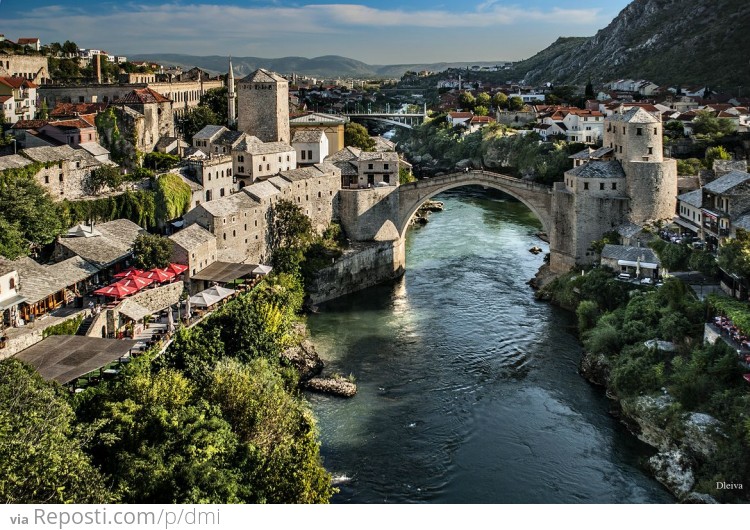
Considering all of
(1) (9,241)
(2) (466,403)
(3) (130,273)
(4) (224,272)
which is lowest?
(2) (466,403)

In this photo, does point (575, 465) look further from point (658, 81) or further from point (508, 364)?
point (658, 81)

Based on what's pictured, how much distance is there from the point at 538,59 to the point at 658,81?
1482 inches

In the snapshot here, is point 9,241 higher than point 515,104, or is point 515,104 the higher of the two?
point 515,104

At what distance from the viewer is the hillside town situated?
12305 mm

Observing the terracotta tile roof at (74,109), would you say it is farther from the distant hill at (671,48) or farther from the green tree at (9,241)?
the distant hill at (671,48)

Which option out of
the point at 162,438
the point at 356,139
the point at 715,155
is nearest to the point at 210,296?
the point at 162,438

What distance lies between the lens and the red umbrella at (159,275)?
45.8 ft

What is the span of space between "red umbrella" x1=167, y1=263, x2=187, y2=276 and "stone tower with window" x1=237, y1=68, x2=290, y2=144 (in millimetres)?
9544

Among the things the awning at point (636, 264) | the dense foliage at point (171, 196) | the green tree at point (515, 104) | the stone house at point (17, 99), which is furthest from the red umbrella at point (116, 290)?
the green tree at point (515, 104)

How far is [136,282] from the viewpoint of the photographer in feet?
43.9

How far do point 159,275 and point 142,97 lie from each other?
31.7ft

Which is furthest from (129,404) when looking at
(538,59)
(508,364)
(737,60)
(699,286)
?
(538,59)

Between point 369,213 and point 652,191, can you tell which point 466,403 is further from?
point 369,213

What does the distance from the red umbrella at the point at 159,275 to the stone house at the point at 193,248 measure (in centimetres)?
71
